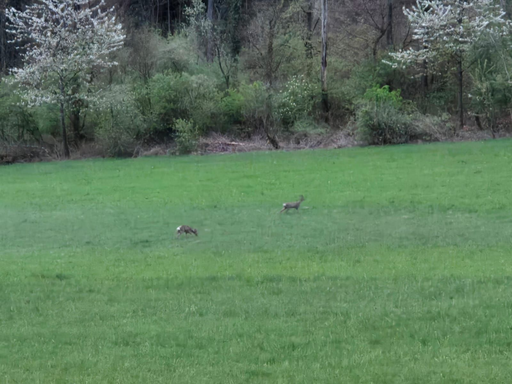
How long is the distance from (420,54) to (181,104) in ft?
45.5

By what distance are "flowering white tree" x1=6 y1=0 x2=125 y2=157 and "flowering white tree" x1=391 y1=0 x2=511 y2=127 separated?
1695 centimetres

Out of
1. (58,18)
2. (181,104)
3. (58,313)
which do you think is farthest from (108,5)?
(58,313)

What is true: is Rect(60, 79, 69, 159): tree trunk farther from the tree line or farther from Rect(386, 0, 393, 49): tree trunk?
Rect(386, 0, 393, 49): tree trunk

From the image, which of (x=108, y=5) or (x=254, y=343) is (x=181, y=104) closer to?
(x=108, y=5)

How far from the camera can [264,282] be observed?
1143 cm

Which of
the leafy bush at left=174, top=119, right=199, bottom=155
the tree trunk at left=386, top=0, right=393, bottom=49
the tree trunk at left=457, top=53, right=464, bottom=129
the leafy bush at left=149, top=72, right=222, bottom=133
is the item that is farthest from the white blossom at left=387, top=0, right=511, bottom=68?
the leafy bush at left=174, top=119, right=199, bottom=155

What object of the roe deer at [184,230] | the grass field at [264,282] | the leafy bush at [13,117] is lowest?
the grass field at [264,282]

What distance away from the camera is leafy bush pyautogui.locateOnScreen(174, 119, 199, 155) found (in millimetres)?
38469

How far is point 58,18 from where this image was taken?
41.5 metres

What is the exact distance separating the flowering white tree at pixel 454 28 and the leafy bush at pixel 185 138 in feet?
39.5

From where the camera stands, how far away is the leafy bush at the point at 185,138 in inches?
1515

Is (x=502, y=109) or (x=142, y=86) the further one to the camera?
(x=142, y=86)

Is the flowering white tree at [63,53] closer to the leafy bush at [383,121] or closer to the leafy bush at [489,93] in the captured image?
the leafy bush at [383,121]

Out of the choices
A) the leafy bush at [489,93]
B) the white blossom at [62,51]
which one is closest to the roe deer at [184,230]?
the leafy bush at [489,93]
